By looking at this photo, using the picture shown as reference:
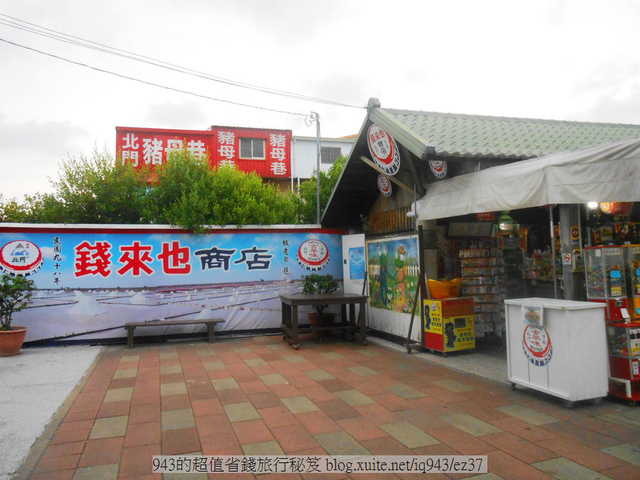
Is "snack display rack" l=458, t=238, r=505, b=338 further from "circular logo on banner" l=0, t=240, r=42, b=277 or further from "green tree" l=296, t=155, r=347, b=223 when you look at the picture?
"circular logo on banner" l=0, t=240, r=42, b=277

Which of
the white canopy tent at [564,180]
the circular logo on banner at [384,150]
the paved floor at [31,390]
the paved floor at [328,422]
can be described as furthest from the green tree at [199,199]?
the white canopy tent at [564,180]

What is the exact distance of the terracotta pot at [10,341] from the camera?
308 inches

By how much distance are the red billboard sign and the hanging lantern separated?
1712cm

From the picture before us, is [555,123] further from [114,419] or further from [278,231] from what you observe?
[114,419]

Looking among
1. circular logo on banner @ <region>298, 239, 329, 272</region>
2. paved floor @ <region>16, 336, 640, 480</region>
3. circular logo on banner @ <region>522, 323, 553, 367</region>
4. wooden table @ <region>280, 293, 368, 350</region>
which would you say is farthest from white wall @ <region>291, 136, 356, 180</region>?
circular logo on banner @ <region>522, 323, 553, 367</region>

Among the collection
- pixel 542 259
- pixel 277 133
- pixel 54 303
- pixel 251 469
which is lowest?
pixel 251 469

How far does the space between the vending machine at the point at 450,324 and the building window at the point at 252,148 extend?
54.5 feet

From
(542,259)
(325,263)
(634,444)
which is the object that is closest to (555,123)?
(542,259)

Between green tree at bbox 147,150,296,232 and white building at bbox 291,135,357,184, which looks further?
white building at bbox 291,135,357,184

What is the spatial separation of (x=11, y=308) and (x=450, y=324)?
776cm

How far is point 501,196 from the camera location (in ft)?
18.4

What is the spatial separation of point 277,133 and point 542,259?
16.5m

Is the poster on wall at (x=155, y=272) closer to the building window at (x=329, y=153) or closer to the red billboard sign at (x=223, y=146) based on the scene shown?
the red billboard sign at (x=223, y=146)

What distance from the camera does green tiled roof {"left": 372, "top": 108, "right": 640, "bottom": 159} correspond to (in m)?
6.47
